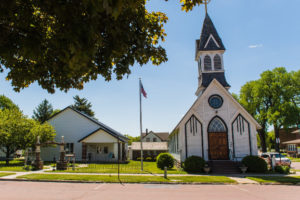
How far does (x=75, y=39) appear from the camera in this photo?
336 cm

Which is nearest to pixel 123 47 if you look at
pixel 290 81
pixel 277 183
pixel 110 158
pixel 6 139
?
pixel 277 183

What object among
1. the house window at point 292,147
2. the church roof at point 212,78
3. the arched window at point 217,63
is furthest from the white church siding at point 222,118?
the house window at point 292,147

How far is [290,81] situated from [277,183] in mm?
37354

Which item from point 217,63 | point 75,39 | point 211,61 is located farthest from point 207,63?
point 75,39

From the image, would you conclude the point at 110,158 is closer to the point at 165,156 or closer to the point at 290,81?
→ the point at 165,156

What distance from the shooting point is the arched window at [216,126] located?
2062 centimetres

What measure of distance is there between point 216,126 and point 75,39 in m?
19.0

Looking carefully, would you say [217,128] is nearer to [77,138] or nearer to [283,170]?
[283,170]

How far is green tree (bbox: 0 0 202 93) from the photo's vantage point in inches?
138

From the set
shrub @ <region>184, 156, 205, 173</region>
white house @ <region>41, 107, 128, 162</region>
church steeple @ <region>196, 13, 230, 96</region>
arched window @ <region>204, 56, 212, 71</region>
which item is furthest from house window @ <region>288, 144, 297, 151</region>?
shrub @ <region>184, 156, 205, 173</region>

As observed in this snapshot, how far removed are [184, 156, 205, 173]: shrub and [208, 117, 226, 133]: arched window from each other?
3248mm

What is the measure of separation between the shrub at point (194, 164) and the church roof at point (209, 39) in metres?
11.7

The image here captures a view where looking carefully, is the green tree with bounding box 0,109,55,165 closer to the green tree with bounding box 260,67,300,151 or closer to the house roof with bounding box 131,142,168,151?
the house roof with bounding box 131,142,168,151

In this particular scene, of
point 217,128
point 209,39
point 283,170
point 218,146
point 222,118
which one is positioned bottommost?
point 283,170
